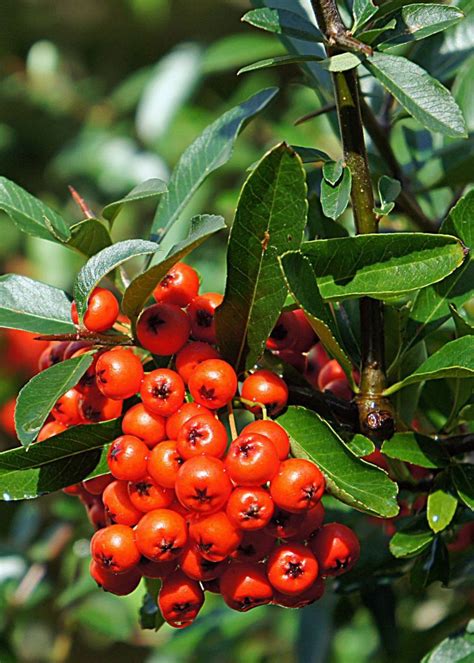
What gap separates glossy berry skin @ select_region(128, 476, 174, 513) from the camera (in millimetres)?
1079

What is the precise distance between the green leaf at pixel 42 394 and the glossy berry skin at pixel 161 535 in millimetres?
158

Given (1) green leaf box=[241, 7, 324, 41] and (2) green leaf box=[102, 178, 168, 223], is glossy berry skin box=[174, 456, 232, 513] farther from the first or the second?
(1) green leaf box=[241, 7, 324, 41]

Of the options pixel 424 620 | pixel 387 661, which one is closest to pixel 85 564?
pixel 387 661

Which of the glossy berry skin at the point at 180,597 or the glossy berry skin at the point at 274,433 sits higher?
the glossy berry skin at the point at 274,433

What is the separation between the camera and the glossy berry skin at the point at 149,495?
1.08m

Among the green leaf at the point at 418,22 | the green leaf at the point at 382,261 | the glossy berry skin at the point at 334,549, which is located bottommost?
the glossy berry skin at the point at 334,549

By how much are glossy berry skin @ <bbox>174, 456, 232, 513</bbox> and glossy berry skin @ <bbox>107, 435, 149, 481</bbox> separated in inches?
2.3

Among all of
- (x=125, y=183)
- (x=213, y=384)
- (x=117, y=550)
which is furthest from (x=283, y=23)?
(x=125, y=183)

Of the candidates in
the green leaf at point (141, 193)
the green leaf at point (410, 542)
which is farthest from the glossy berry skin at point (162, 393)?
the green leaf at point (410, 542)

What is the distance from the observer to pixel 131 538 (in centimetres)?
109

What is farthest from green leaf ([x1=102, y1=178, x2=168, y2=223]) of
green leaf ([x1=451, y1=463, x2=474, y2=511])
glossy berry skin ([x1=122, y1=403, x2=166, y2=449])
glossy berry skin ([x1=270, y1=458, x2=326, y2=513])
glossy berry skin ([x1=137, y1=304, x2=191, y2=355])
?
green leaf ([x1=451, y1=463, x2=474, y2=511])

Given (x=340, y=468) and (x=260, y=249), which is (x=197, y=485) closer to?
(x=340, y=468)

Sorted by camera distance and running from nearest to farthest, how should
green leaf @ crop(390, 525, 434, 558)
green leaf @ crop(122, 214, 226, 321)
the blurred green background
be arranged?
green leaf @ crop(122, 214, 226, 321)
green leaf @ crop(390, 525, 434, 558)
the blurred green background

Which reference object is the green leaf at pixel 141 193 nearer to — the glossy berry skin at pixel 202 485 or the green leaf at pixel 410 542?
the glossy berry skin at pixel 202 485
